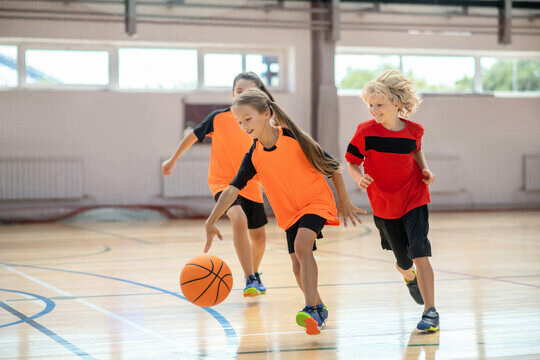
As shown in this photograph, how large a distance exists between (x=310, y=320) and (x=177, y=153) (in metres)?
1.52

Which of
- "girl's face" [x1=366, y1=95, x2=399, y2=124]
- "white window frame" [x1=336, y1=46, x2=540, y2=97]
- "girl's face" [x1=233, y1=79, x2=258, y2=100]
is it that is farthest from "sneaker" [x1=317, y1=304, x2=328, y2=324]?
"white window frame" [x1=336, y1=46, x2=540, y2=97]

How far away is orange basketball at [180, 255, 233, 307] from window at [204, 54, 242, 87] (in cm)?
748

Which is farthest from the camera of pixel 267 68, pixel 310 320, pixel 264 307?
pixel 267 68

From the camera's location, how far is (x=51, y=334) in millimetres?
3139

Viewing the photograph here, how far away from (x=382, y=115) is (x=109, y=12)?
24.7ft

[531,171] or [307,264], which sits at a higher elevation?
[307,264]

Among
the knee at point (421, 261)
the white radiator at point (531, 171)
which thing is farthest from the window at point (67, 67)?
the knee at point (421, 261)

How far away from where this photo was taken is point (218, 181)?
425 cm

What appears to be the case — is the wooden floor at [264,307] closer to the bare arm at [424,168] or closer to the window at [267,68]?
the bare arm at [424,168]

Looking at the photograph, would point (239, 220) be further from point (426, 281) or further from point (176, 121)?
point (176, 121)

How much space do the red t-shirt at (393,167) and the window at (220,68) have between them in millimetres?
7621

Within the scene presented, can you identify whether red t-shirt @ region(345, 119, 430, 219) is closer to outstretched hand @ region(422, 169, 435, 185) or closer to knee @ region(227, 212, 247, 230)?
outstretched hand @ region(422, 169, 435, 185)

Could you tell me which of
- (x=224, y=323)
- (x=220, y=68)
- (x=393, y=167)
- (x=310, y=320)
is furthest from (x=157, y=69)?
(x=310, y=320)

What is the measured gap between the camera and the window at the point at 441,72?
38.2 feet
